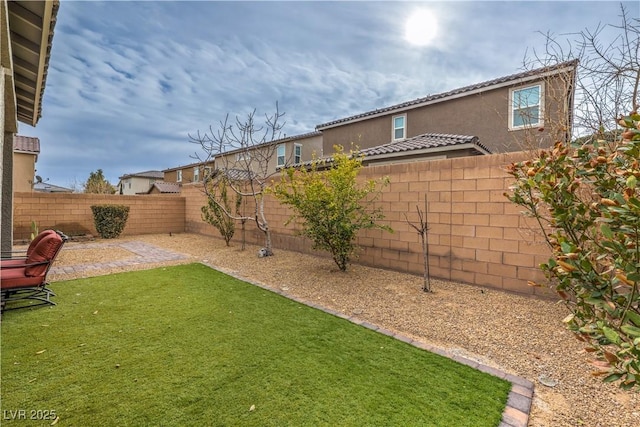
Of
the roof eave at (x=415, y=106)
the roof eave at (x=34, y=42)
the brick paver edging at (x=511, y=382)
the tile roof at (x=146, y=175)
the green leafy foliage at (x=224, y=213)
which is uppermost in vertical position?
the roof eave at (x=415, y=106)

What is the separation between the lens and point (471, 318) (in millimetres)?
4754

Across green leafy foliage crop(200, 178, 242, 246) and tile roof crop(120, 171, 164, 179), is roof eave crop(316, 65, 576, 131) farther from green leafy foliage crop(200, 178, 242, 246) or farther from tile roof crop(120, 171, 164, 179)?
tile roof crop(120, 171, 164, 179)

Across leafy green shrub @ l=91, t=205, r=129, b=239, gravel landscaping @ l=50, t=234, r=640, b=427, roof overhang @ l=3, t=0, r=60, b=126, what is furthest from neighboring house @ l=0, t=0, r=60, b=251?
leafy green shrub @ l=91, t=205, r=129, b=239

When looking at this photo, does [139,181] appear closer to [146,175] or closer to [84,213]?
[146,175]

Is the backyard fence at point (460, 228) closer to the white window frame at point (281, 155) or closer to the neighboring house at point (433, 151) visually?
the neighboring house at point (433, 151)

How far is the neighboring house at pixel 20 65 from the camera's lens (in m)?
4.26

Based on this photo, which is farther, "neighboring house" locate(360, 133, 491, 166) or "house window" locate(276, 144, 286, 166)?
"house window" locate(276, 144, 286, 166)

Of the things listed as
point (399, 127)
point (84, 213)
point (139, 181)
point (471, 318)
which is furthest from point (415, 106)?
point (139, 181)

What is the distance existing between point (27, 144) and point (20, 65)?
18.0 m

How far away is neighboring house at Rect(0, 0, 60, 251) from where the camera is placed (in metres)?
4.26

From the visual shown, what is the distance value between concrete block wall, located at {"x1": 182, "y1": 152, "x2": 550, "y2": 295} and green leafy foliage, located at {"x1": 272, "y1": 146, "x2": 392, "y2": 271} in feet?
1.93

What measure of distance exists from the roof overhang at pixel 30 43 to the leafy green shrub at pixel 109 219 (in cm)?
616

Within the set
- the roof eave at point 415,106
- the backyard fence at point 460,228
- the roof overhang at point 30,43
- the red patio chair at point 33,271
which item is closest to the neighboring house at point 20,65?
the roof overhang at point 30,43

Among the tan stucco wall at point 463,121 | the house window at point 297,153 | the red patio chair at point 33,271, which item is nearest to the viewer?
the red patio chair at point 33,271
